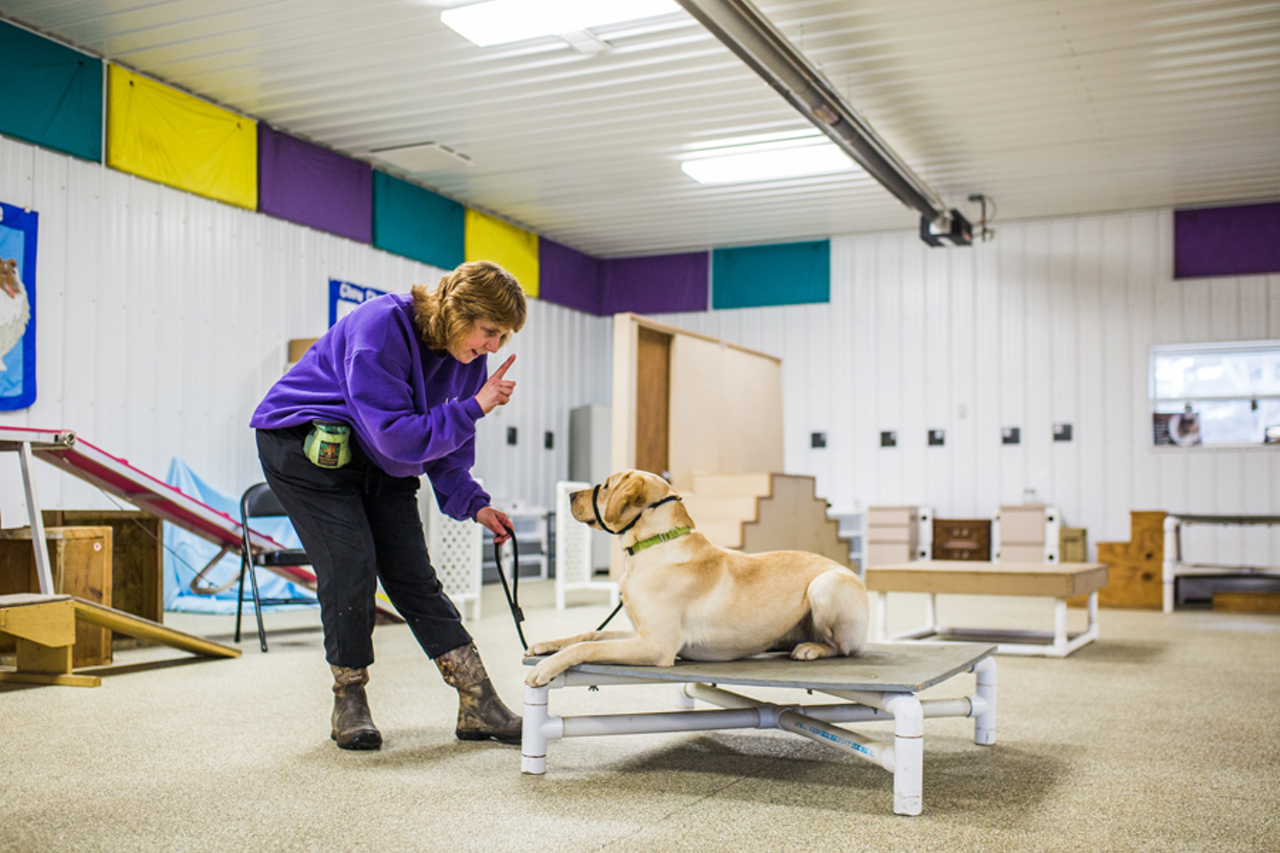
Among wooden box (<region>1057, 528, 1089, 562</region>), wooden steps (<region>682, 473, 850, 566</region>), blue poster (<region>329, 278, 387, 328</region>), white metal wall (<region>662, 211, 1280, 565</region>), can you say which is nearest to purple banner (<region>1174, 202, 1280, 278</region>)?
white metal wall (<region>662, 211, 1280, 565</region>)

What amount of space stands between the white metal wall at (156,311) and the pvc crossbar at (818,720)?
4.51 metres

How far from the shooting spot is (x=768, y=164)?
8508 millimetres

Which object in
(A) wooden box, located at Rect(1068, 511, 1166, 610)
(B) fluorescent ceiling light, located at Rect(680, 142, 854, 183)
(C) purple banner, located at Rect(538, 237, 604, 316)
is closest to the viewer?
(A) wooden box, located at Rect(1068, 511, 1166, 610)

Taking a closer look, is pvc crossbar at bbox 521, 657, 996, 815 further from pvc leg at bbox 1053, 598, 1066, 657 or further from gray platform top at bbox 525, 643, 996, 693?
pvc leg at bbox 1053, 598, 1066, 657

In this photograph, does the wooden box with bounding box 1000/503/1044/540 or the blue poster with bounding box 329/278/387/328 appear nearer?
the blue poster with bounding box 329/278/387/328

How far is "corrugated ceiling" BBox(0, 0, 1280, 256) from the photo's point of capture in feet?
19.3

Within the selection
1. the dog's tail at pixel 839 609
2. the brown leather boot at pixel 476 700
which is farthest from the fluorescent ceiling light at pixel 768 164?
the brown leather boot at pixel 476 700

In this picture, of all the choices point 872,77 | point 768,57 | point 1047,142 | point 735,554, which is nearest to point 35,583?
point 735,554

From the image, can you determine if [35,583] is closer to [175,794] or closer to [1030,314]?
[175,794]

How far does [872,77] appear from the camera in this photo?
6.73 meters

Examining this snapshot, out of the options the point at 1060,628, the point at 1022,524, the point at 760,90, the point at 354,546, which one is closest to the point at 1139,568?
the point at 1022,524

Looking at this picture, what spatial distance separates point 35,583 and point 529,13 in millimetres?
3799

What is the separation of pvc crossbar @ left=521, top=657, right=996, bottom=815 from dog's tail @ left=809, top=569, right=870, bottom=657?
0.16 m

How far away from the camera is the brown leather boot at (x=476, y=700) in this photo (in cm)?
291
